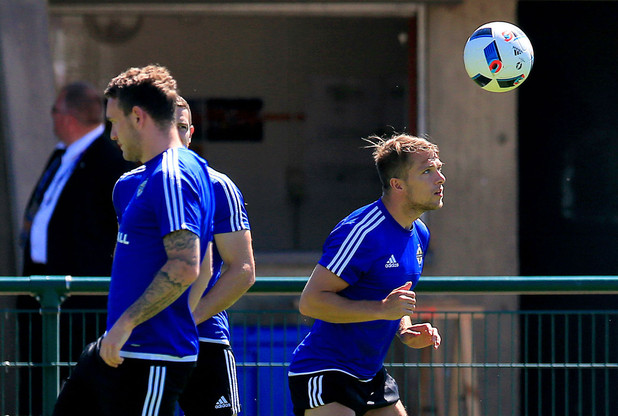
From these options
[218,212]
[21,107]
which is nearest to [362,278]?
[218,212]

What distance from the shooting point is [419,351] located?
6551 mm

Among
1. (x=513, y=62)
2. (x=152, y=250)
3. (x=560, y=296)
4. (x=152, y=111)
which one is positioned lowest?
(x=560, y=296)

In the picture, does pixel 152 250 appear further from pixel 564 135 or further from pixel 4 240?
Result: pixel 564 135

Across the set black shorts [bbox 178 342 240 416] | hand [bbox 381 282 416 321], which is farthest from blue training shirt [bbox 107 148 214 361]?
hand [bbox 381 282 416 321]

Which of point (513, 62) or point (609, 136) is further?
point (609, 136)

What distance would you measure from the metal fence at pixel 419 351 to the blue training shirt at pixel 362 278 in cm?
37

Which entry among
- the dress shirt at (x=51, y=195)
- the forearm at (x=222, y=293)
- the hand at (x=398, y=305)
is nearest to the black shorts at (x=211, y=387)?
the forearm at (x=222, y=293)

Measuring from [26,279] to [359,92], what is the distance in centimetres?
636

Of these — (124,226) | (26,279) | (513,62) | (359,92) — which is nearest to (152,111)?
(124,226)

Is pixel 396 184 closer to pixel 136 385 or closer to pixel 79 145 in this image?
pixel 136 385

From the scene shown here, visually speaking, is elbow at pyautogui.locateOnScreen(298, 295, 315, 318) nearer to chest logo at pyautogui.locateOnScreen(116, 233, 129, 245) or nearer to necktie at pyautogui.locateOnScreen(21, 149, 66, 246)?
chest logo at pyautogui.locateOnScreen(116, 233, 129, 245)

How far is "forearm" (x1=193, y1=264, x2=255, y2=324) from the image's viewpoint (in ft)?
14.1

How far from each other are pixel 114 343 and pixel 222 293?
79cm

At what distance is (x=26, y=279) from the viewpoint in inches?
204
